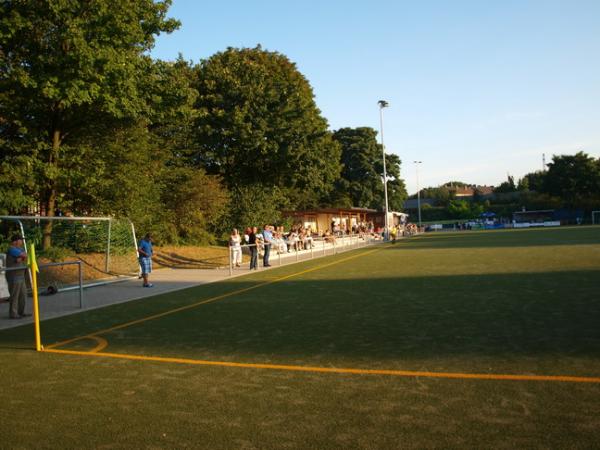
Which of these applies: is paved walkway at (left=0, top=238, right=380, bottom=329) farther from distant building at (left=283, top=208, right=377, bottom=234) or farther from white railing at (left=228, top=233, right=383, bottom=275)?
distant building at (left=283, top=208, right=377, bottom=234)

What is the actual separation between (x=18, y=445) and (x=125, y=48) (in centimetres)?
1759

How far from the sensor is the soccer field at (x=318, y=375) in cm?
374

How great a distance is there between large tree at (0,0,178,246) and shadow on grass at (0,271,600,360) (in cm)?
843

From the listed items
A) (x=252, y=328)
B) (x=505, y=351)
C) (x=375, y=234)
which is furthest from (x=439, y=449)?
(x=375, y=234)

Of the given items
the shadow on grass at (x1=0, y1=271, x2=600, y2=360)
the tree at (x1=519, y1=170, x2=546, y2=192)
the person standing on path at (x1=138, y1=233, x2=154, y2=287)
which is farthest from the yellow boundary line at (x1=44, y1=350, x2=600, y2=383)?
the tree at (x1=519, y1=170, x2=546, y2=192)

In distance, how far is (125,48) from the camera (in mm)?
18562

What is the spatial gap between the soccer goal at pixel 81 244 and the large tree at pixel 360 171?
42.7 meters

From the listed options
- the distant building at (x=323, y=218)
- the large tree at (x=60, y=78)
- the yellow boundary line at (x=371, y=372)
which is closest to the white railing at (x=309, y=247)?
the distant building at (x=323, y=218)

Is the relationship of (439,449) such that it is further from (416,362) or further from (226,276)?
(226,276)

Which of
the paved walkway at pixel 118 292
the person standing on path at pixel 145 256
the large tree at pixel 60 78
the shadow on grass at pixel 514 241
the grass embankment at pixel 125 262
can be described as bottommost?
the shadow on grass at pixel 514 241

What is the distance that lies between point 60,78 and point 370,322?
43.5ft

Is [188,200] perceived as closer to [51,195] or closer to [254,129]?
[51,195]

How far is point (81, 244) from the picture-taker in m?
19.4

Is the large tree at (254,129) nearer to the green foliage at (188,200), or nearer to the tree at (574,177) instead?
the green foliage at (188,200)
